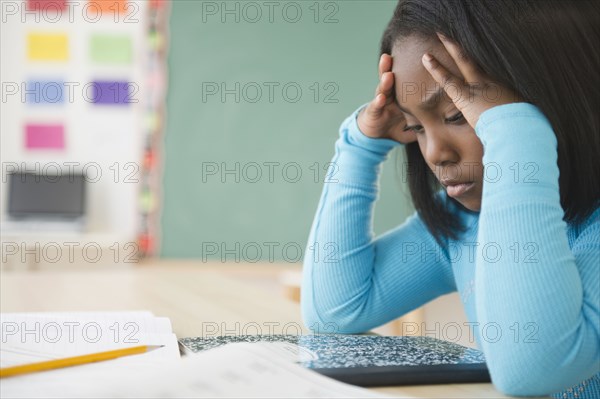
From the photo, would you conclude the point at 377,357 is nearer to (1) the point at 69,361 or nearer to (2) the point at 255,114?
(1) the point at 69,361

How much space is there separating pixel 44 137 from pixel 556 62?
3.01m

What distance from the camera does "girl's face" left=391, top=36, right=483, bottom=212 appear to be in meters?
0.77

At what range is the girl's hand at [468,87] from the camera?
2.37 feet

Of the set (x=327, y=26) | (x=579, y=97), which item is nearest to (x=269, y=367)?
(x=579, y=97)

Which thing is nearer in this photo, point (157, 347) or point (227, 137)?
point (157, 347)

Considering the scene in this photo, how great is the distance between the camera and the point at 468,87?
2.41ft

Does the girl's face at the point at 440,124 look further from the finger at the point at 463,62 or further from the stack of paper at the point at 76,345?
the stack of paper at the point at 76,345

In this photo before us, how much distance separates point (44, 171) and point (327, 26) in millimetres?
1488

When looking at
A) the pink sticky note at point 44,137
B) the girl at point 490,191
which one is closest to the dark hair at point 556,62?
the girl at point 490,191

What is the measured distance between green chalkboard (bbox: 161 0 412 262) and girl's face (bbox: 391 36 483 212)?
2.43 meters

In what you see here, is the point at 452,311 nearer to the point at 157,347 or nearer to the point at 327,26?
the point at 157,347

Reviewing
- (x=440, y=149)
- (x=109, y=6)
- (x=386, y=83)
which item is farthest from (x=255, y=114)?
(x=440, y=149)

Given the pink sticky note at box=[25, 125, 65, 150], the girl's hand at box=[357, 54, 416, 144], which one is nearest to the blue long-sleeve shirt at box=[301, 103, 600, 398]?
the girl's hand at box=[357, 54, 416, 144]

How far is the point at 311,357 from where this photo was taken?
61 cm
